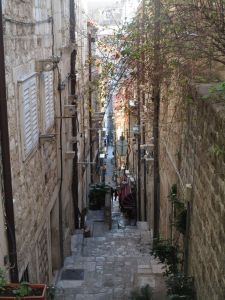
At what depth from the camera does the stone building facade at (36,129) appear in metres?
7.15

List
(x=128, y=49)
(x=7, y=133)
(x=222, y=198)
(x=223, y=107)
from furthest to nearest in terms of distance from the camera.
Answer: (x=128, y=49) < (x=7, y=133) < (x=223, y=107) < (x=222, y=198)

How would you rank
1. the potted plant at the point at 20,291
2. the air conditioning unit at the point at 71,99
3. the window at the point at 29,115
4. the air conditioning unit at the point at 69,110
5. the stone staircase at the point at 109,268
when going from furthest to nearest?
1. the air conditioning unit at the point at 71,99
2. the air conditioning unit at the point at 69,110
3. the stone staircase at the point at 109,268
4. the window at the point at 29,115
5. the potted plant at the point at 20,291

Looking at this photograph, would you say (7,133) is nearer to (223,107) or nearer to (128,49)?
(128,49)

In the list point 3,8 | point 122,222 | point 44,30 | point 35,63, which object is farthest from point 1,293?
point 122,222

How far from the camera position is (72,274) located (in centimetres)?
1148

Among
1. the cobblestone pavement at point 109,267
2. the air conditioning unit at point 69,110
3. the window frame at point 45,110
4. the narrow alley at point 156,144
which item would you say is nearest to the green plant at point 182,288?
the narrow alley at point 156,144

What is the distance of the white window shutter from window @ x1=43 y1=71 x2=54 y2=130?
1.08 metres

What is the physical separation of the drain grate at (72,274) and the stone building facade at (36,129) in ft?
0.91

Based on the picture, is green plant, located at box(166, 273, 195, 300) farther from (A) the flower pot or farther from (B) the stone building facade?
(B) the stone building facade

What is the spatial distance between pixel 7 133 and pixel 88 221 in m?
Result: 12.0

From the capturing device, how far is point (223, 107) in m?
5.48

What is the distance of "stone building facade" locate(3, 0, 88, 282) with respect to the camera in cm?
715

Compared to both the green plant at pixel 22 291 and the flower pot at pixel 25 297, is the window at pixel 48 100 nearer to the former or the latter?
the flower pot at pixel 25 297

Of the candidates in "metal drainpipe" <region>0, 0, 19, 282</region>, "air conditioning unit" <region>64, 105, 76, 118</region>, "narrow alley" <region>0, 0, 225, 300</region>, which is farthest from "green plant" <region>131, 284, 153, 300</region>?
"air conditioning unit" <region>64, 105, 76, 118</region>
